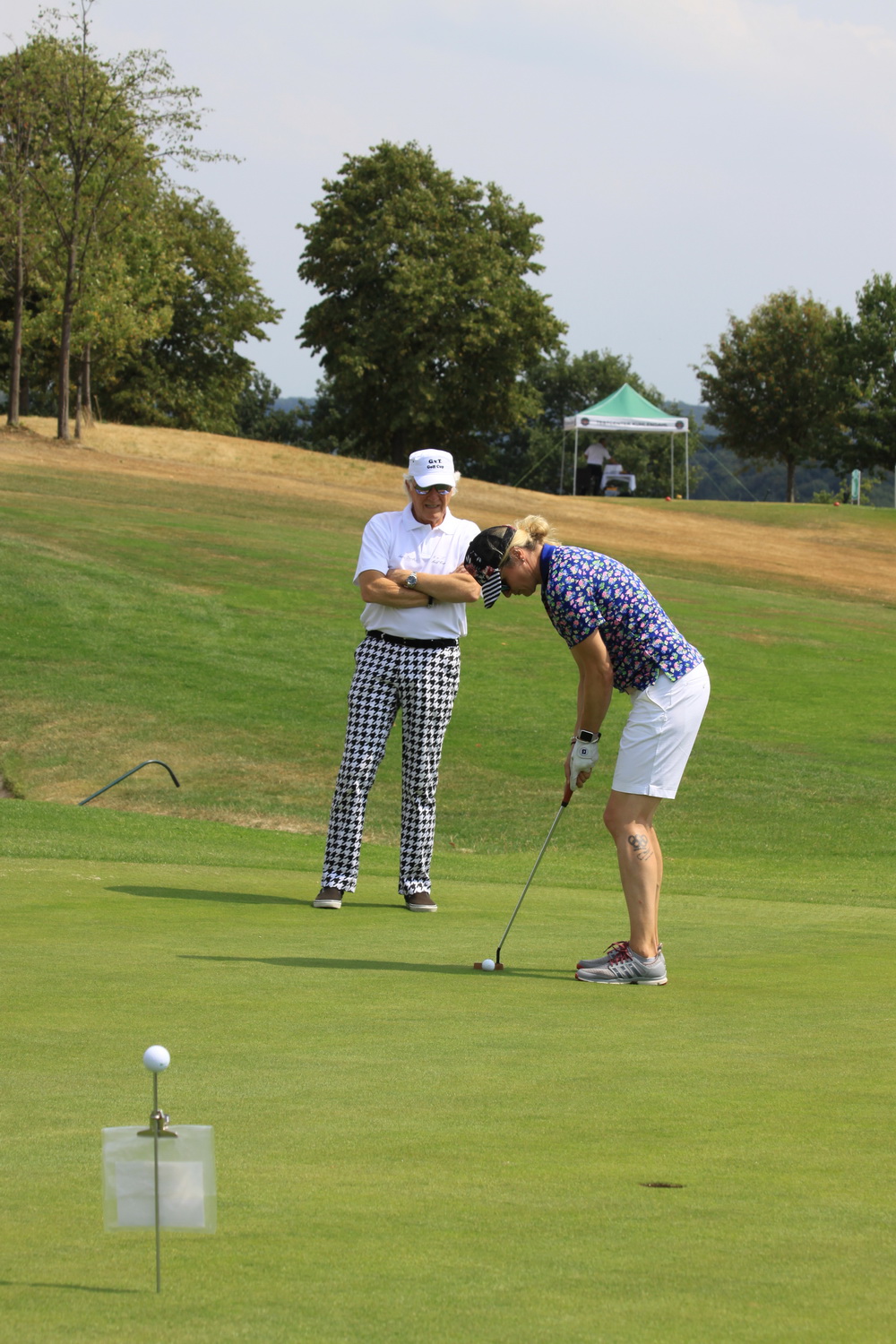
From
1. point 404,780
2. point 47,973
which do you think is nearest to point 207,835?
point 404,780

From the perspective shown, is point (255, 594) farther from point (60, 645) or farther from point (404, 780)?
point (404, 780)

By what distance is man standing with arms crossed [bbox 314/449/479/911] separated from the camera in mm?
7844

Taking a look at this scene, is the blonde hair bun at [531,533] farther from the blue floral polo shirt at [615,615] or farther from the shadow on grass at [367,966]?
the shadow on grass at [367,966]

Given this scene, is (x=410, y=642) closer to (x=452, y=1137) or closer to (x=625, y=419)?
(x=452, y=1137)

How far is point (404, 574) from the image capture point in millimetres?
7703

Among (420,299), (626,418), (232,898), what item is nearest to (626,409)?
(626,418)

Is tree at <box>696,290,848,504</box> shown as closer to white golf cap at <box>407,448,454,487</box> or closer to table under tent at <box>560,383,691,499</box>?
table under tent at <box>560,383,691,499</box>

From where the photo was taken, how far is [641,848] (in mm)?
5988

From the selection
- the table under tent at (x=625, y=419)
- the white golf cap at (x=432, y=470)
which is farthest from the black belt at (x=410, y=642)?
the table under tent at (x=625, y=419)

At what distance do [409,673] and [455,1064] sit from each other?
13.1 ft

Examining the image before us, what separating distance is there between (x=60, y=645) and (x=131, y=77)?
24.6 meters

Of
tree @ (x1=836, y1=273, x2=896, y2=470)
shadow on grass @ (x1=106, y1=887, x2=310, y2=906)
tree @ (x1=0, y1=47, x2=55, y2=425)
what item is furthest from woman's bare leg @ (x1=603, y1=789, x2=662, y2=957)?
tree @ (x1=836, y1=273, x2=896, y2=470)

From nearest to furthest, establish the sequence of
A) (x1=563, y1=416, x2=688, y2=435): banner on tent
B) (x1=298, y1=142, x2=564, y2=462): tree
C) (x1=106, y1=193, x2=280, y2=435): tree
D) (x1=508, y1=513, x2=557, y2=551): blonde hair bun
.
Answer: (x1=508, y1=513, x2=557, y2=551): blonde hair bun, (x1=563, y1=416, x2=688, y2=435): banner on tent, (x1=298, y1=142, x2=564, y2=462): tree, (x1=106, y1=193, x2=280, y2=435): tree

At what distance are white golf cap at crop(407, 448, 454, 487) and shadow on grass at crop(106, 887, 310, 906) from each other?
2268mm
